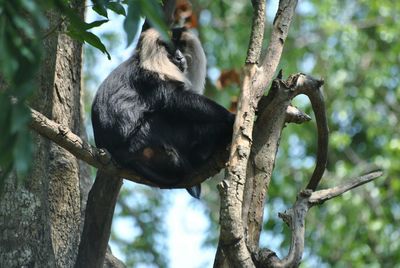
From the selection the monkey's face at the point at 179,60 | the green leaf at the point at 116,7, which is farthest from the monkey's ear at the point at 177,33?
the green leaf at the point at 116,7

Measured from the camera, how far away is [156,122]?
5.89 meters

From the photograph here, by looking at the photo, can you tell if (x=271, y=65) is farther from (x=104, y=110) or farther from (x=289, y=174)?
(x=289, y=174)

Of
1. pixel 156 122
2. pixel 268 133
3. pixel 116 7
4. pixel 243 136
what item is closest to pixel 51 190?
pixel 156 122

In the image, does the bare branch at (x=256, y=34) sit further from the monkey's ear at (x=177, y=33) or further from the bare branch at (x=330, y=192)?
the monkey's ear at (x=177, y=33)

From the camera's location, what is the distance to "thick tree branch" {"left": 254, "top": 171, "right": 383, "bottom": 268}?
4316mm

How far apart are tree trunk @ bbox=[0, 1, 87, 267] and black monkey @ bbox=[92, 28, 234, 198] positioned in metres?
0.32

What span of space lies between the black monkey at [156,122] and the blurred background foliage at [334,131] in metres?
4.98

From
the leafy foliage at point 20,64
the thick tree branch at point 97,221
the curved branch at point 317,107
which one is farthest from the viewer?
the thick tree branch at point 97,221

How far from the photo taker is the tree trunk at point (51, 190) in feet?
16.8

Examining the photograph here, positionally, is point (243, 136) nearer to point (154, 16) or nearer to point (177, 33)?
point (154, 16)

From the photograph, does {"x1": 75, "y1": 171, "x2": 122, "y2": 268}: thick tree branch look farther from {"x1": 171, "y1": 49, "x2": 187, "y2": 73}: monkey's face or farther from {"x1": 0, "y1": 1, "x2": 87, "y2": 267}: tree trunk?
{"x1": 171, "y1": 49, "x2": 187, "y2": 73}: monkey's face

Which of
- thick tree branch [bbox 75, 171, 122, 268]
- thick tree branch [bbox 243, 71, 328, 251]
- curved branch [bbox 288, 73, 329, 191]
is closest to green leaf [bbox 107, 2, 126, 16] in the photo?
thick tree branch [bbox 243, 71, 328, 251]

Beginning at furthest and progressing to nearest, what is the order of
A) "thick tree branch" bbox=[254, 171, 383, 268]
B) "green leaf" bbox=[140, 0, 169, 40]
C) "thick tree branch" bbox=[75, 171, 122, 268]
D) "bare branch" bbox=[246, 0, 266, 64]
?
1. "thick tree branch" bbox=[75, 171, 122, 268]
2. "bare branch" bbox=[246, 0, 266, 64]
3. "thick tree branch" bbox=[254, 171, 383, 268]
4. "green leaf" bbox=[140, 0, 169, 40]

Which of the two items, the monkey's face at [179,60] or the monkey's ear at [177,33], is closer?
the monkey's face at [179,60]
